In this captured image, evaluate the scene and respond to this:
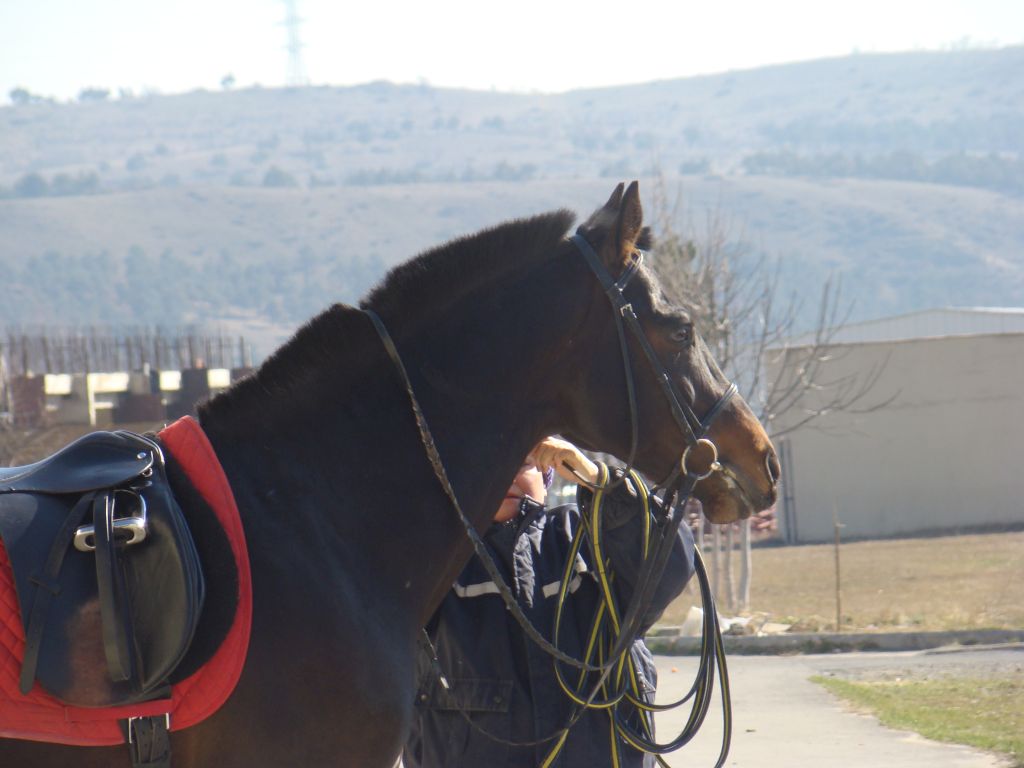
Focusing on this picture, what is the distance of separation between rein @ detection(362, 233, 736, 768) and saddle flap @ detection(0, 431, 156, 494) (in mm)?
611

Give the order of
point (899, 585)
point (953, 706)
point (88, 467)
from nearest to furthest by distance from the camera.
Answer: point (88, 467), point (953, 706), point (899, 585)

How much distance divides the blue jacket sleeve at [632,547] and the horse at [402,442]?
1.07ft

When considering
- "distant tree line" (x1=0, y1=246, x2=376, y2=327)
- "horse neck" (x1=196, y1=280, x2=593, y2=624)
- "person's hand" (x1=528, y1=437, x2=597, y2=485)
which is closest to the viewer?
"horse neck" (x1=196, y1=280, x2=593, y2=624)

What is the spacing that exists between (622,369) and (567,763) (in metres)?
1.18

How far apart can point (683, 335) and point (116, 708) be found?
5.04ft

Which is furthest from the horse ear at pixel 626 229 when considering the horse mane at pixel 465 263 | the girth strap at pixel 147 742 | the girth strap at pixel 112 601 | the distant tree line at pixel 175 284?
the distant tree line at pixel 175 284

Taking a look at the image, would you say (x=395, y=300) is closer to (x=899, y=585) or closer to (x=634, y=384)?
(x=634, y=384)

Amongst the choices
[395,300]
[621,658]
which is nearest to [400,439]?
[395,300]

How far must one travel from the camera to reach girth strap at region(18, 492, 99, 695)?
2268 millimetres

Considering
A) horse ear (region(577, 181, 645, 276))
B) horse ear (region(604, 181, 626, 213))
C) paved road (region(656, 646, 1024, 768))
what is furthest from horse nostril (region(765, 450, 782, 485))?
paved road (region(656, 646, 1024, 768))

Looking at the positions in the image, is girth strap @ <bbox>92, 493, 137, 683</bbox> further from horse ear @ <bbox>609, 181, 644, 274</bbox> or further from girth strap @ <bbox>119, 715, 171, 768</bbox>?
horse ear @ <bbox>609, 181, 644, 274</bbox>


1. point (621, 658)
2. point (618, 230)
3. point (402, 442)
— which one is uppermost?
point (618, 230)

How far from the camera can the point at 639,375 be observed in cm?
296

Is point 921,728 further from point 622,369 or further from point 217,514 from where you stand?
point 217,514
